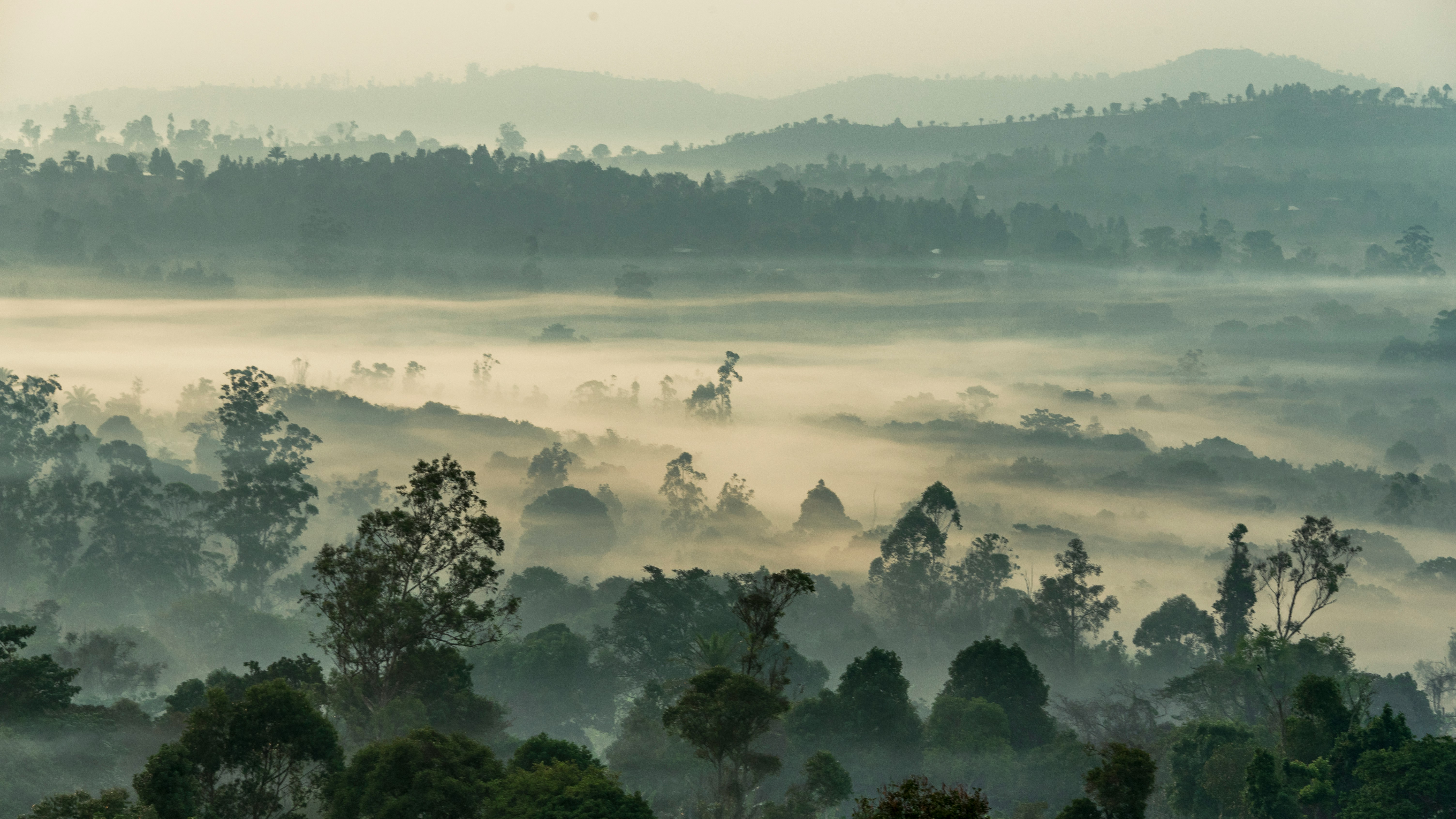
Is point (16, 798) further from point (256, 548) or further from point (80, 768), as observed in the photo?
point (256, 548)

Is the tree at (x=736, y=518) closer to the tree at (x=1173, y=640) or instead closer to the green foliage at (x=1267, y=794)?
the tree at (x=1173, y=640)

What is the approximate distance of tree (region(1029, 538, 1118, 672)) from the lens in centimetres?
8838

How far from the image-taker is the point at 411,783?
34750 millimetres

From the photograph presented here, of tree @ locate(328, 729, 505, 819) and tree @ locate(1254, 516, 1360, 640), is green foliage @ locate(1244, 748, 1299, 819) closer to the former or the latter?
tree @ locate(1254, 516, 1360, 640)

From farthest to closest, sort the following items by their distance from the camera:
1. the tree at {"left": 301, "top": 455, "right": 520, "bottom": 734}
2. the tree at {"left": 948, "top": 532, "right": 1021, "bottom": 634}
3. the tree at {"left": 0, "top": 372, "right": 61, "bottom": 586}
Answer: the tree at {"left": 0, "top": 372, "right": 61, "bottom": 586} → the tree at {"left": 948, "top": 532, "right": 1021, "bottom": 634} → the tree at {"left": 301, "top": 455, "right": 520, "bottom": 734}

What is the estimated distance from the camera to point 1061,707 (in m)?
68.2

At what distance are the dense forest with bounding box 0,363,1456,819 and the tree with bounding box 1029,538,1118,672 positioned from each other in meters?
0.27

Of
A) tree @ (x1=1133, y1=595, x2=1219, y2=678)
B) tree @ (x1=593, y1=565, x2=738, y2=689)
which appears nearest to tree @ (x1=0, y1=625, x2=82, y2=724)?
tree @ (x1=593, y1=565, x2=738, y2=689)

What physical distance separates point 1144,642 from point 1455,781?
50.8 meters

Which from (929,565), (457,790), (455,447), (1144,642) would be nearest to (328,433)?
(455,447)

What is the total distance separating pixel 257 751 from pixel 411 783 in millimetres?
4806

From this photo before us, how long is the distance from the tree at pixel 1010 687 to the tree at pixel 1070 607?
28.0m

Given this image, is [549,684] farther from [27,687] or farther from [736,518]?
[736,518]

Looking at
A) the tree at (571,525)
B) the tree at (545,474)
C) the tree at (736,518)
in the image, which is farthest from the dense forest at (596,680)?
the tree at (545,474)
